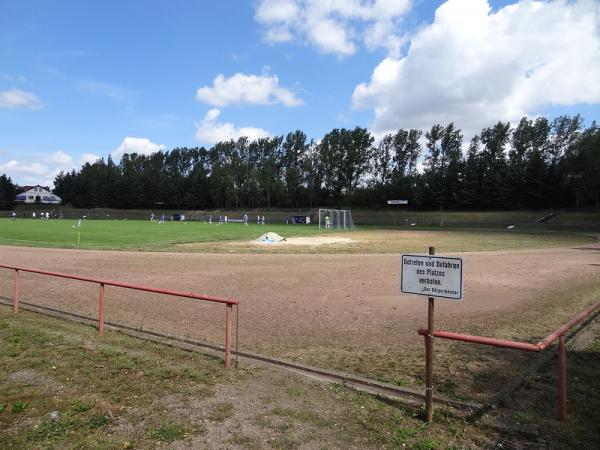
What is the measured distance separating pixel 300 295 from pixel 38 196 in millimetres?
173588

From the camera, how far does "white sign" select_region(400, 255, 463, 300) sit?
4.93 metres

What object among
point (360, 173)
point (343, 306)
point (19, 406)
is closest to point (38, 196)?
point (360, 173)

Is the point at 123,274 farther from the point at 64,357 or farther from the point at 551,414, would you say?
the point at 551,414

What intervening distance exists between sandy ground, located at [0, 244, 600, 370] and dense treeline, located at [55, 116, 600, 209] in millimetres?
64613

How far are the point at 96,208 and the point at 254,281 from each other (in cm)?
13015

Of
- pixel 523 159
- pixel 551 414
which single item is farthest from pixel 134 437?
pixel 523 159

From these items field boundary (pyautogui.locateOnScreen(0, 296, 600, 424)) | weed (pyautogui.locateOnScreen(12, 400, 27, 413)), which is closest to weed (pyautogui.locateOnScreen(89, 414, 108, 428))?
weed (pyautogui.locateOnScreen(12, 400, 27, 413))

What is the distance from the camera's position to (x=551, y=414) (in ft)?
17.4

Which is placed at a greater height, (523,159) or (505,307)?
(523,159)

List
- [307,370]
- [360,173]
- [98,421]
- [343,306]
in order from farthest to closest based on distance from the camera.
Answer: [360,173] → [343,306] → [307,370] → [98,421]

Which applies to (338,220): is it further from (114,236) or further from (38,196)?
(38,196)

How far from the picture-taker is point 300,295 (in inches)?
529

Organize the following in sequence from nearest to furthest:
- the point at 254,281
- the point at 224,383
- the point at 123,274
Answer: the point at 224,383 < the point at 254,281 < the point at 123,274

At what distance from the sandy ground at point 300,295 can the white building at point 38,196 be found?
151 m
